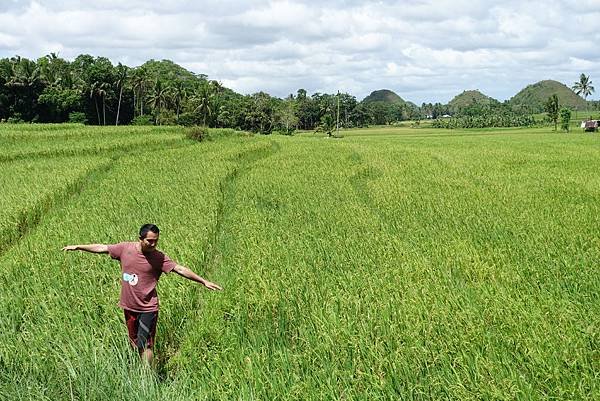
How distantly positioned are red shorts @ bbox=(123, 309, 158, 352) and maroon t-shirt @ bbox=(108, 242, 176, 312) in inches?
2.2

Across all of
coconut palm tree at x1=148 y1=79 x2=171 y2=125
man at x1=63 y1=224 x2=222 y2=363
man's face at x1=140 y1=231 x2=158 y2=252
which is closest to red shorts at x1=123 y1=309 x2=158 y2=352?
man at x1=63 y1=224 x2=222 y2=363

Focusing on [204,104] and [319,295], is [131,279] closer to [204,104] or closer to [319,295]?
[319,295]

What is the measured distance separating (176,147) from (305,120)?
50.7m

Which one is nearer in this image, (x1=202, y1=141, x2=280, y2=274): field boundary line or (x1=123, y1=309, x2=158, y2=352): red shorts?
(x1=123, y1=309, x2=158, y2=352): red shorts

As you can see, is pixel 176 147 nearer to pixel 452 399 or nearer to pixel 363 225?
pixel 363 225

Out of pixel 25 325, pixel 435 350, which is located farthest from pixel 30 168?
pixel 435 350

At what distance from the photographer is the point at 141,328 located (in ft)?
15.4

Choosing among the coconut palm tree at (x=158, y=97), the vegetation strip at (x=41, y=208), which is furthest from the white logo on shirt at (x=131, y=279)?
the coconut palm tree at (x=158, y=97)

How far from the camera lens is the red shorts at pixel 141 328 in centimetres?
467

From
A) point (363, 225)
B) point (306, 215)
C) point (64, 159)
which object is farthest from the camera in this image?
point (64, 159)

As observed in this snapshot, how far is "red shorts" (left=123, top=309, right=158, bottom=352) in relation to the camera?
4.67 meters

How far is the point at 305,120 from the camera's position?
75188 mm

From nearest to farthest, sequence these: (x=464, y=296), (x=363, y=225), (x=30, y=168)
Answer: (x=464, y=296) → (x=363, y=225) → (x=30, y=168)

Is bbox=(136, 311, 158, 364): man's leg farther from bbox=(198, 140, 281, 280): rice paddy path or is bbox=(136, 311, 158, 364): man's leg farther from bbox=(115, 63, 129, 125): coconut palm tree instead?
bbox=(115, 63, 129, 125): coconut palm tree
